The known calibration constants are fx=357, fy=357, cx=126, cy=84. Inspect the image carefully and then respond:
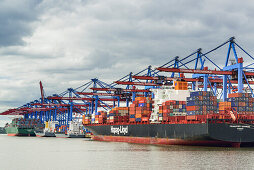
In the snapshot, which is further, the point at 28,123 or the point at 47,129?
the point at 28,123

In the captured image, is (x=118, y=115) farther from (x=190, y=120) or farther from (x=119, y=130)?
(x=190, y=120)

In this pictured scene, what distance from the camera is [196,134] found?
2195 inches

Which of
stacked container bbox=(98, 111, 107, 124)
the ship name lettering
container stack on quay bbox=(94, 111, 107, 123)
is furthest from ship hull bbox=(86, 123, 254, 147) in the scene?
container stack on quay bbox=(94, 111, 107, 123)

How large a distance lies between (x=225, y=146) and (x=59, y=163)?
29.5 metres

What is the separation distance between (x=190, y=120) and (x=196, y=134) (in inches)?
129

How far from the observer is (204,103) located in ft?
187

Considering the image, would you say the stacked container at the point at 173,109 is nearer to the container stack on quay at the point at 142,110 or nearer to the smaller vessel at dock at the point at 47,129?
the container stack on quay at the point at 142,110

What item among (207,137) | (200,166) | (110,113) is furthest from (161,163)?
(110,113)

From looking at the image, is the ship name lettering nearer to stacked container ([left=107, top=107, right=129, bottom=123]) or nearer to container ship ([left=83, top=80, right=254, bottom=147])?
container ship ([left=83, top=80, right=254, bottom=147])

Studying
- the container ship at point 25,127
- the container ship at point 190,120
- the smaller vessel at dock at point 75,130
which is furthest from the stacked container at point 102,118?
the container ship at point 25,127

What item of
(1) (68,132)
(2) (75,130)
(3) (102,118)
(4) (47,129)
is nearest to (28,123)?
(4) (47,129)

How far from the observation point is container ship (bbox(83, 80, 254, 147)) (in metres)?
54.5

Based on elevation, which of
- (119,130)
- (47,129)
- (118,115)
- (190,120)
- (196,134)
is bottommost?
(47,129)

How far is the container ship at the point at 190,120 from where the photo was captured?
5447 centimetres
